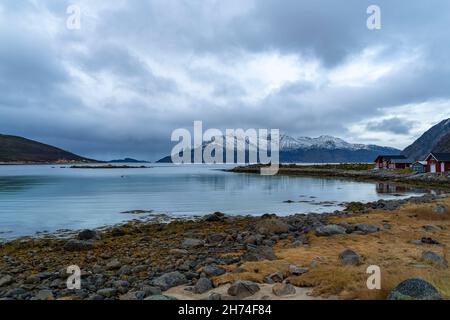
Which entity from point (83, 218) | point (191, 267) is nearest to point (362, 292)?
point (191, 267)

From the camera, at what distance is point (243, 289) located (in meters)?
8.27

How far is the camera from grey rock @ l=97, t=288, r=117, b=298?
8820 millimetres

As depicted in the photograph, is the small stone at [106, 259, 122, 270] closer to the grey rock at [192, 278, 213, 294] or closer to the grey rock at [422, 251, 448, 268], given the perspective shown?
the grey rock at [192, 278, 213, 294]

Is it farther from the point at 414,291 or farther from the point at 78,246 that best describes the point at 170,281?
the point at 78,246

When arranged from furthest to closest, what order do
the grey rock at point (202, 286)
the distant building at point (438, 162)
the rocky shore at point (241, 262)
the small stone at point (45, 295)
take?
1. the distant building at point (438, 162)
2. the small stone at point (45, 295)
3. the grey rock at point (202, 286)
4. the rocky shore at point (241, 262)

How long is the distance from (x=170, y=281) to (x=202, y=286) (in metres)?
1.20

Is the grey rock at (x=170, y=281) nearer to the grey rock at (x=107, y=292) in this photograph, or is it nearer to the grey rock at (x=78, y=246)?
the grey rock at (x=107, y=292)

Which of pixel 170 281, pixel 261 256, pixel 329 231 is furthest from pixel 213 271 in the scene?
pixel 329 231

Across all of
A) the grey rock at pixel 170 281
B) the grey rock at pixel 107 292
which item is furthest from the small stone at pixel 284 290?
the grey rock at pixel 107 292

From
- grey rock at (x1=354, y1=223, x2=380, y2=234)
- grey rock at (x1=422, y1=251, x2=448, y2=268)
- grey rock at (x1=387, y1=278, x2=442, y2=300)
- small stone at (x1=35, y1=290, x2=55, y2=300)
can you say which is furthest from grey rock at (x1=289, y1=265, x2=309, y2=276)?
grey rock at (x1=354, y1=223, x2=380, y2=234)

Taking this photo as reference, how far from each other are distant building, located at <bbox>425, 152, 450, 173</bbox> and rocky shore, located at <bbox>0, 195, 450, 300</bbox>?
53422mm

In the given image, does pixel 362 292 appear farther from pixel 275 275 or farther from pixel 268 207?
pixel 268 207

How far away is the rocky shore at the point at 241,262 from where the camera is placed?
8305mm

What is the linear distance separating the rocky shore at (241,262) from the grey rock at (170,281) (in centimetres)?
3
